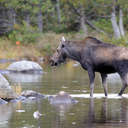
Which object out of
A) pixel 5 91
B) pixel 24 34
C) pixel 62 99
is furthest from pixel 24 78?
pixel 24 34

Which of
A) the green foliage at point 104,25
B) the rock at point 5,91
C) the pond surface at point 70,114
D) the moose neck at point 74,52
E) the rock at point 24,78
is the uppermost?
the green foliage at point 104,25

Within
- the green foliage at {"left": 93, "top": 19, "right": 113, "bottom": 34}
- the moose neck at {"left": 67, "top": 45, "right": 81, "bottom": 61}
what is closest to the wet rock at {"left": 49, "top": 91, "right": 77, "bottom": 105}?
the moose neck at {"left": 67, "top": 45, "right": 81, "bottom": 61}

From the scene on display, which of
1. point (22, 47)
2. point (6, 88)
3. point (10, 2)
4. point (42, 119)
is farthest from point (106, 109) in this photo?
point (10, 2)

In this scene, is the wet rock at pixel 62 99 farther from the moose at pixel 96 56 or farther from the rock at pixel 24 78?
the rock at pixel 24 78

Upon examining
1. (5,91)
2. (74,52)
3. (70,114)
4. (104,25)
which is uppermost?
(104,25)

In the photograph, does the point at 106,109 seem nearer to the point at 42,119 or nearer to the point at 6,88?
the point at 42,119

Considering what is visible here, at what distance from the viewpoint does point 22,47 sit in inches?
1969

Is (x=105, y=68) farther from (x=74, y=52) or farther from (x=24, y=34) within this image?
(x=24, y=34)

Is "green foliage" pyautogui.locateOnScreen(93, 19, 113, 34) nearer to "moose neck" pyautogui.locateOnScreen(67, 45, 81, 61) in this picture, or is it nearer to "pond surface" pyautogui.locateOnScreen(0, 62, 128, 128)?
"moose neck" pyautogui.locateOnScreen(67, 45, 81, 61)

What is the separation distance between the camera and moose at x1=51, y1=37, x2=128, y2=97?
60.3 ft

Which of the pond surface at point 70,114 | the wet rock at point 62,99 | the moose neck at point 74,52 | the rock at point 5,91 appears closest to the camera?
the pond surface at point 70,114

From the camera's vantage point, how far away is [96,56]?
61.8 ft

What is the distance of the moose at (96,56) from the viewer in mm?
18391

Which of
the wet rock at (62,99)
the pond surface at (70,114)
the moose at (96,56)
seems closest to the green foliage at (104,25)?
the moose at (96,56)
